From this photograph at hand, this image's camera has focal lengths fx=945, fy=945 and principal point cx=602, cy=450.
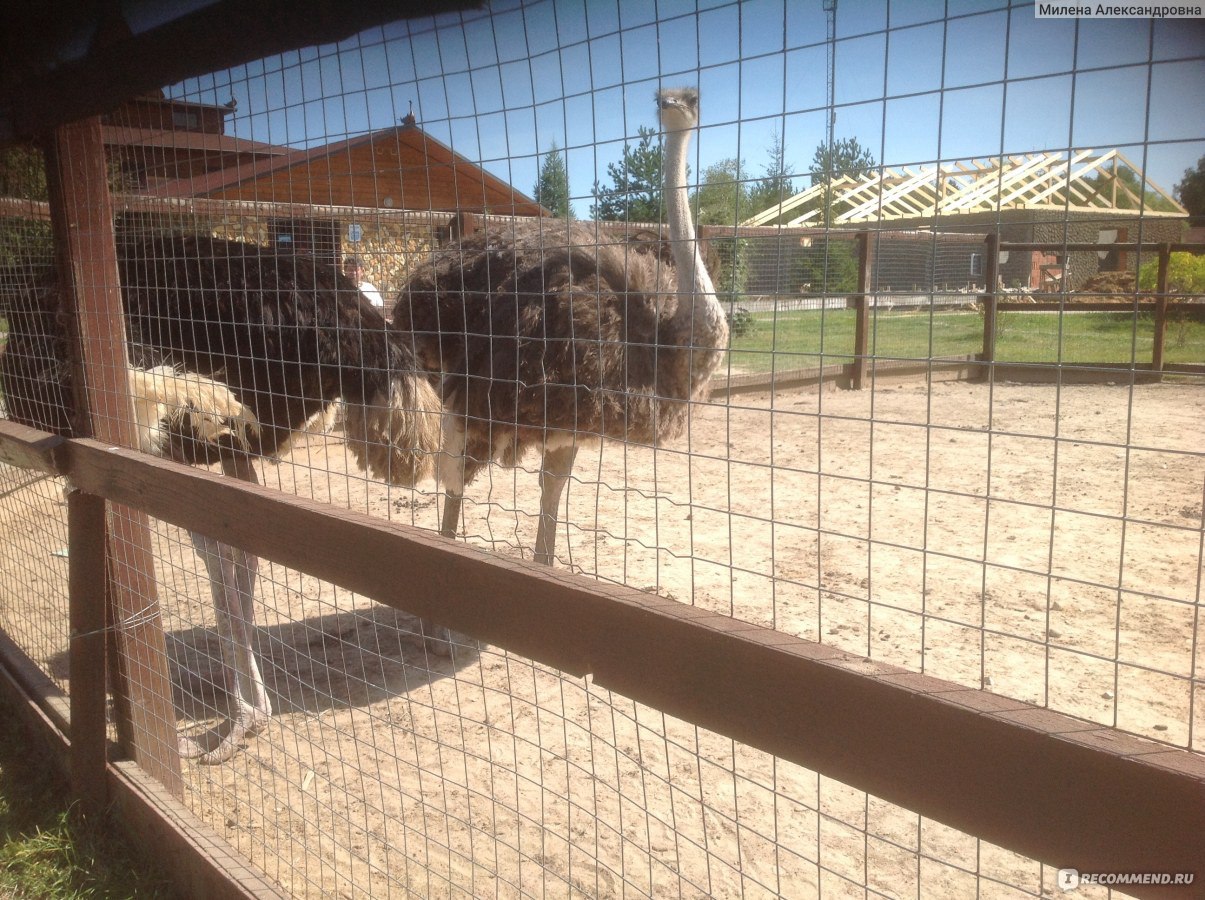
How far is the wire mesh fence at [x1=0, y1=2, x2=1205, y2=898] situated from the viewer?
1.20 meters

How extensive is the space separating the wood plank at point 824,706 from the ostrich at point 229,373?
1.25 m

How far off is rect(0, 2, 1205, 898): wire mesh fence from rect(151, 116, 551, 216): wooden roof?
5 centimetres

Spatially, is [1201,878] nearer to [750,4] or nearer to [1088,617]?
[750,4]

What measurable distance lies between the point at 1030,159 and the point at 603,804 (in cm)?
238

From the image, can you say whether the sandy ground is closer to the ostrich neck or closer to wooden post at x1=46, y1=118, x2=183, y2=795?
wooden post at x1=46, y1=118, x2=183, y2=795

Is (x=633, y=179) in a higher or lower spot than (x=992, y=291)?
higher

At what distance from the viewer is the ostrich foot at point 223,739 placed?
3.24m

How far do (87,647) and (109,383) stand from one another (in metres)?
0.81

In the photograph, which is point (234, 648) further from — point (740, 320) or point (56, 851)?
point (740, 320)

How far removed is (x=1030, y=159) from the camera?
3.74ft

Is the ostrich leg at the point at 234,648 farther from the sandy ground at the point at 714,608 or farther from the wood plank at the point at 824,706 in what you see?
the wood plank at the point at 824,706

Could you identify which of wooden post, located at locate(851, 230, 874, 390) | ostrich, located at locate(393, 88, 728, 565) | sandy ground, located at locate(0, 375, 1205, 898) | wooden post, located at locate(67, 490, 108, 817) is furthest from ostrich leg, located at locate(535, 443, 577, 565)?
wooden post, located at locate(851, 230, 874, 390)

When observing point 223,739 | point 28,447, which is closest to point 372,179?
point 28,447

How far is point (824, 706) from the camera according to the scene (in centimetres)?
111
